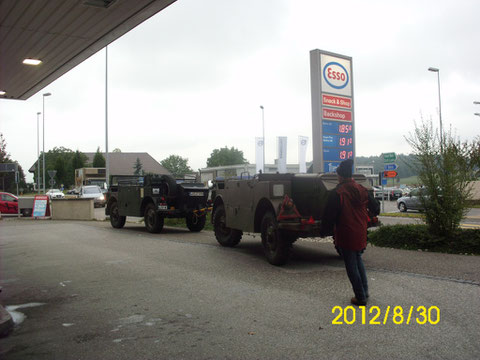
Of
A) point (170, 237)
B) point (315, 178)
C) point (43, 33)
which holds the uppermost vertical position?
point (43, 33)

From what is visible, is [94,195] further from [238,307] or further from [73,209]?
[238,307]

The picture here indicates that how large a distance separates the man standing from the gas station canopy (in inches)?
158

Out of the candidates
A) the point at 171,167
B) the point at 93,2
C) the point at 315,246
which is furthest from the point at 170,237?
the point at 171,167

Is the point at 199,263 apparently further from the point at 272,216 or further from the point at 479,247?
the point at 479,247

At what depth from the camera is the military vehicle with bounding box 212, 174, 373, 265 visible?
26.0 ft

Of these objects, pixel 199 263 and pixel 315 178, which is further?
pixel 199 263

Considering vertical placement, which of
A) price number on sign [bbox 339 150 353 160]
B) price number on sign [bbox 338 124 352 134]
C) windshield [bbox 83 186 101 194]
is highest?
price number on sign [bbox 338 124 352 134]

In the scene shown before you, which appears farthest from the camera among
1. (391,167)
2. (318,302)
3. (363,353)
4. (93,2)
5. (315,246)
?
(391,167)

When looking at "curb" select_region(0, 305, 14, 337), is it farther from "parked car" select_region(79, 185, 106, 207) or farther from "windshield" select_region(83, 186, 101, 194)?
"windshield" select_region(83, 186, 101, 194)

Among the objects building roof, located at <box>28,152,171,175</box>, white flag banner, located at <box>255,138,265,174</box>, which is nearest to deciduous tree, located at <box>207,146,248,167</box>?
building roof, located at <box>28,152,171,175</box>

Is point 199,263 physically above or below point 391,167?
below

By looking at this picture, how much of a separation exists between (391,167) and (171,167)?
403ft

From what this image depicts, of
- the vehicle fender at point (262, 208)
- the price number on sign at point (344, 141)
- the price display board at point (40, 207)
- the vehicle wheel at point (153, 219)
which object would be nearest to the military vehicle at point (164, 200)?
the vehicle wheel at point (153, 219)

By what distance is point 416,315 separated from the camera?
5035 mm
